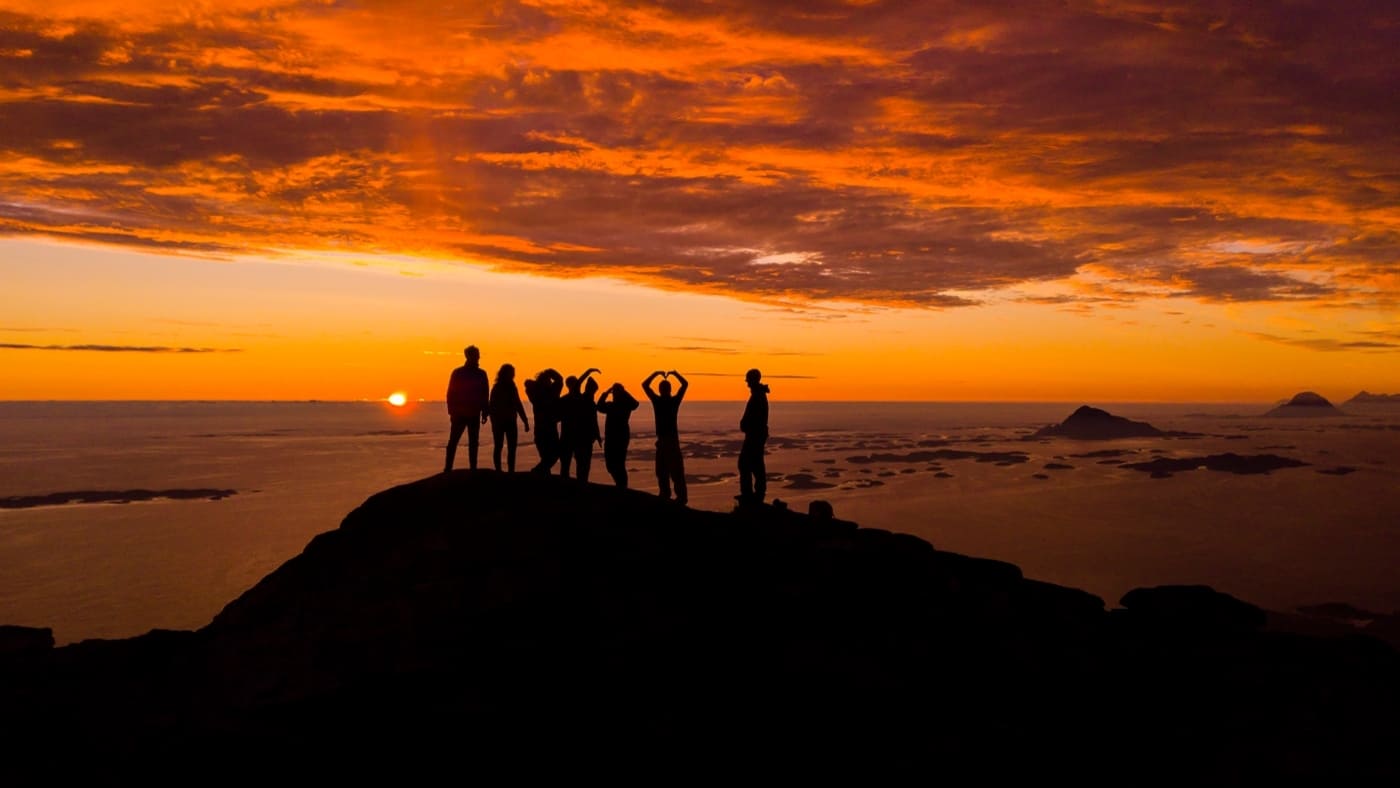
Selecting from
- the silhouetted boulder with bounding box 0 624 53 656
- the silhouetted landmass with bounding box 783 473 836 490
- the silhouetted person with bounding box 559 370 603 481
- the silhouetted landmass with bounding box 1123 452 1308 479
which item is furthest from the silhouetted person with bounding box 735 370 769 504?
the silhouetted landmass with bounding box 1123 452 1308 479

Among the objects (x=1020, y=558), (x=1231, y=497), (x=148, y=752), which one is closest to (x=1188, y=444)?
(x=1231, y=497)

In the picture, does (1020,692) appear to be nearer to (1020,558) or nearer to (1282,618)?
(1282,618)

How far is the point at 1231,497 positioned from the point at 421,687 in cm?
8947

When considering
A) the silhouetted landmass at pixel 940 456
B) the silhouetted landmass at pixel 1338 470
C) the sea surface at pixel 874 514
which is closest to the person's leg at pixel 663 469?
the sea surface at pixel 874 514

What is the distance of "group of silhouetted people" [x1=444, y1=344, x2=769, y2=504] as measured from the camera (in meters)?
17.9

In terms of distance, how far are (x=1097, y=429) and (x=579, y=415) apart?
572 feet

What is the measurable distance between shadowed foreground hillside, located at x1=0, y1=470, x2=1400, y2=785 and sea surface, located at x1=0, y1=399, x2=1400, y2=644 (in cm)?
3231

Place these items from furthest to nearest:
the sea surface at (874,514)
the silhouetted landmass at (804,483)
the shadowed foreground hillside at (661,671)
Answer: the silhouetted landmass at (804,483)
the sea surface at (874,514)
the shadowed foreground hillside at (661,671)

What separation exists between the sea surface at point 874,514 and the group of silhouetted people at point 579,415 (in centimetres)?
3343

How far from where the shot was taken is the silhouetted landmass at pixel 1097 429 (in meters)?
168

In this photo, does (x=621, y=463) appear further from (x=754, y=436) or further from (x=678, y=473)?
(x=754, y=436)

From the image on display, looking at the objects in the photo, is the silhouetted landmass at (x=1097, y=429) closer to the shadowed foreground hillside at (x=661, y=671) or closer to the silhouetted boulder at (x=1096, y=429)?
the silhouetted boulder at (x=1096, y=429)

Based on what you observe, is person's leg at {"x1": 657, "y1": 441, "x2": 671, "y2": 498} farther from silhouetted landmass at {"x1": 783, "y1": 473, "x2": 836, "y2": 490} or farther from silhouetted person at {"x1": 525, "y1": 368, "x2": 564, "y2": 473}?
silhouetted landmass at {"x1": 783, "y1": 473, "x2": 836, "y2": 490}

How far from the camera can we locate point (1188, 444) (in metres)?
150
